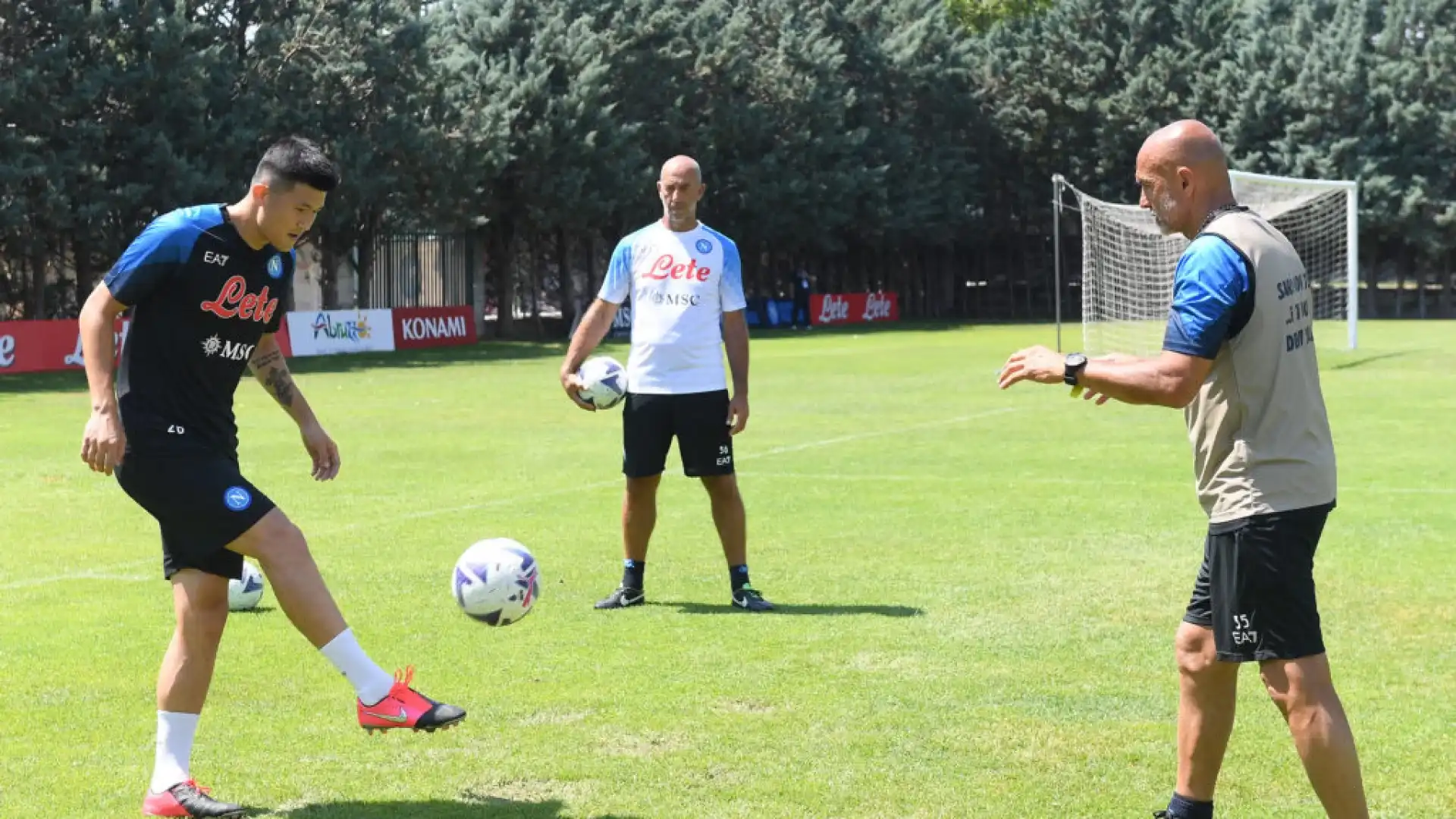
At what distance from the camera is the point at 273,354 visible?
20.5 ft

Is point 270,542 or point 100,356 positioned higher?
point 100,356

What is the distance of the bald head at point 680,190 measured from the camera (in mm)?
9008

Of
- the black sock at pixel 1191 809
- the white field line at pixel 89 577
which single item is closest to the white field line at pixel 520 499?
the white field line at pixel 89 577

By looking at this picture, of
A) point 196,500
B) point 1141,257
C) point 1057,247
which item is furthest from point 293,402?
point 1141,257

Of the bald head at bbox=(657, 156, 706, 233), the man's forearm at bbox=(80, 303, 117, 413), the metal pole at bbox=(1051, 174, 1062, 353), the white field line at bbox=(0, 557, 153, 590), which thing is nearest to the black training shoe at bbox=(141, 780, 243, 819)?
the man's forearm at bbox=(80, 303, 117, 413)

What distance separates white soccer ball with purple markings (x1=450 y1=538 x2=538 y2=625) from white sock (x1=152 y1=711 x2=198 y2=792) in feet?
5.07

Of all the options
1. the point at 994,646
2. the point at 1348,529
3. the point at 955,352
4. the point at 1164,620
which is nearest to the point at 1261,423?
the point at 994,646

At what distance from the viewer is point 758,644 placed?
8.10 m

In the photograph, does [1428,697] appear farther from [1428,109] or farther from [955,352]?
[1428,109]

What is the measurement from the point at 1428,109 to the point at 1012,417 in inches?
1637

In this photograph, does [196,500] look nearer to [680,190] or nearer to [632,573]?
[632,573]

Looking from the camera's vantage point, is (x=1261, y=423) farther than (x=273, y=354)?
No

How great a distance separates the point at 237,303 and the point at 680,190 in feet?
12.3

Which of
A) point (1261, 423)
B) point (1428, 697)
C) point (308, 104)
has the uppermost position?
point (308, 104)
